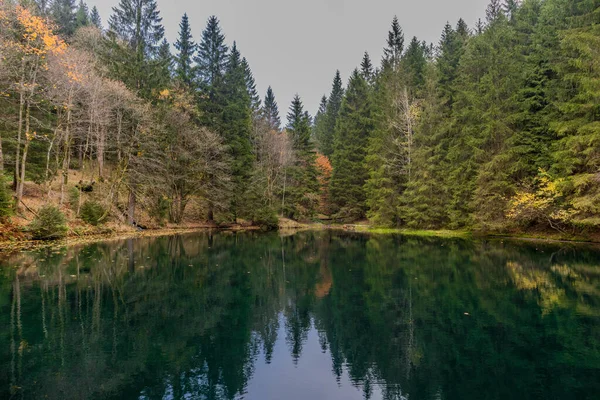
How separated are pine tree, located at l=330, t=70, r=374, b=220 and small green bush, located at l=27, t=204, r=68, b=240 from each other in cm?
3191

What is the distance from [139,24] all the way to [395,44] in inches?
1162

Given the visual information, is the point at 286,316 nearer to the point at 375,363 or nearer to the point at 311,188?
the point at 375,363

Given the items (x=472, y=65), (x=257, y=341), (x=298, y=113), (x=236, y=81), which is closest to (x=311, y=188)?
(x=298, y=113)

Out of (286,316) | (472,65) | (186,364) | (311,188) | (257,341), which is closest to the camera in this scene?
(186,364)

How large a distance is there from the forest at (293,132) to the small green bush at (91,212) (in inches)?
5.6

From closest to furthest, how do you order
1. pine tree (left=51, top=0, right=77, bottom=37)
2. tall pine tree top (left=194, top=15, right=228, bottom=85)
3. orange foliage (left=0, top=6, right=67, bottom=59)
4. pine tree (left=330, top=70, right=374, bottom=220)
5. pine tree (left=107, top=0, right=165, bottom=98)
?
orange foliage (left=0, top=6, right=67, bottom=59) < pine tree (left=107, top=0, right=165, bottom=98) < tall pine tree top (left=194, top=15, right=228, bottom=85) < pine tree (left=51, top=0, right=77, bottom=37) < pine tree (left=330, top=70, right=374, bottom=220)

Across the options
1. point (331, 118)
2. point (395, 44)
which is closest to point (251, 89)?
point (331, 118)

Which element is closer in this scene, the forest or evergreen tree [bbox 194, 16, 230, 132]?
the forest

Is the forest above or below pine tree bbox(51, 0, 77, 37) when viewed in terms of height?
below

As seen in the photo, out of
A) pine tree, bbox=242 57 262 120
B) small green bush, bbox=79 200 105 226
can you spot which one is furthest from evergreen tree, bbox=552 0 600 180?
pine tree, bbox=242 57 262 120

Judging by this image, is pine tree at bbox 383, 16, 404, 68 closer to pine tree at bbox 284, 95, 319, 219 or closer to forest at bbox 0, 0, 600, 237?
forest at bbox 0, 0, 600, 237

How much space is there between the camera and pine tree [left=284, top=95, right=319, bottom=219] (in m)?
42.7

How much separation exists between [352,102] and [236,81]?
16.2 meters

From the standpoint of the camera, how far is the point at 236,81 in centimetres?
4169
